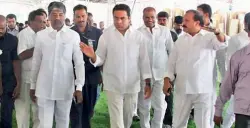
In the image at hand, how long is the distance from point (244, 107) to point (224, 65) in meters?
2.26

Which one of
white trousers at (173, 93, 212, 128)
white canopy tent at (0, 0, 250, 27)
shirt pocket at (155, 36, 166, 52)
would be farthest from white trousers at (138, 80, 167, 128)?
white canopy tent at (0, 0, 250, 27)

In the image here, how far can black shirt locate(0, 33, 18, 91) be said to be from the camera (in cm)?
466

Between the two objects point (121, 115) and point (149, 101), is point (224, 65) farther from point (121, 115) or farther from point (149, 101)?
point (121, 115)

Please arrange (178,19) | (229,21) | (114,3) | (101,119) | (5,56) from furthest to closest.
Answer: (114,3)
(229,21)
(178,19)
(101,119)
(5,56)

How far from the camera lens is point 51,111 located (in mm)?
4148

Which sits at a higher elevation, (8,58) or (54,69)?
(8,58)

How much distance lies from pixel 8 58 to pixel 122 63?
4.99 ft

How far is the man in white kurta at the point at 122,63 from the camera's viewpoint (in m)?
4.45

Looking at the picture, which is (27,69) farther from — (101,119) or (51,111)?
(101,119)

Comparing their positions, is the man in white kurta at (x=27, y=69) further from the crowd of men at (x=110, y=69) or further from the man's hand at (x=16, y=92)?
the man's hand at (x=16, y=92)

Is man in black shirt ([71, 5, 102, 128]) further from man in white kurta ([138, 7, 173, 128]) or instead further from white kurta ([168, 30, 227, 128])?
white kurta ([168, 30, 227, 128])

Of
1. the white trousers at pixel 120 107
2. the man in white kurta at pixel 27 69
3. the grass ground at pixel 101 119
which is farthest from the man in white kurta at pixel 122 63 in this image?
the grass ground at pixel 101 119

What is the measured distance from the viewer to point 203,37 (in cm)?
418

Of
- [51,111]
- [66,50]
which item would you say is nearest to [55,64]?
[66,50]
